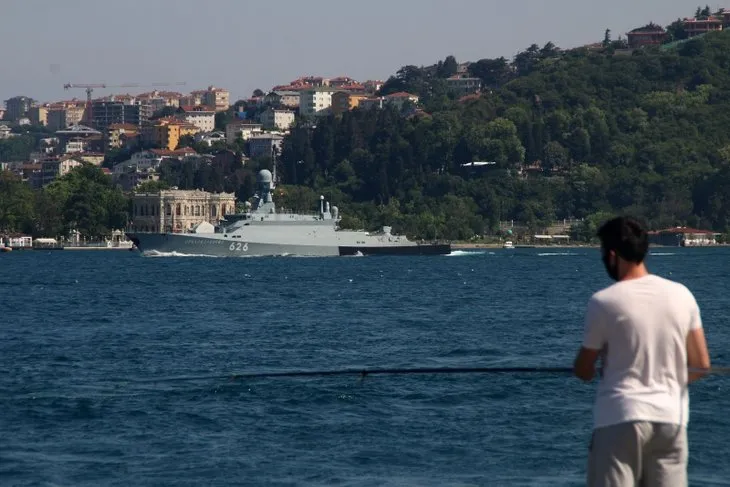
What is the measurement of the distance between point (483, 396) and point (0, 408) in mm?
6205

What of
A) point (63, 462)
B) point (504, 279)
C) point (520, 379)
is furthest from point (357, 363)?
point (504, 279)

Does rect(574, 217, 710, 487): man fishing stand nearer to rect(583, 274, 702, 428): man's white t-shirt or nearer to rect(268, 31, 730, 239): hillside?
rect(583, 274, 702, 428): man's white t-shirt

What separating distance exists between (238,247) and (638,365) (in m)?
98.3

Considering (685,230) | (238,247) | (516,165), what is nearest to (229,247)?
(238,247)

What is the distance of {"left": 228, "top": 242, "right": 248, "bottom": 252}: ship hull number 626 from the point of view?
105 meters

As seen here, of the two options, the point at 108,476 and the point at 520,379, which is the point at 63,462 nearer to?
the point at 108,476

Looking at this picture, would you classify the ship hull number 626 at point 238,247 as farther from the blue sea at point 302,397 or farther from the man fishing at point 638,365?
the man fishing at point 638,365

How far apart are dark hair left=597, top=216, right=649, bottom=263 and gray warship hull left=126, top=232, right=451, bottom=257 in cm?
9780

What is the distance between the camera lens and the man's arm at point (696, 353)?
285 inches

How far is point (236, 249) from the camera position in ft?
345

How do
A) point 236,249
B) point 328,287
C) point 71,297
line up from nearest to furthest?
point 71,297 → point 328,287 → point 236,249

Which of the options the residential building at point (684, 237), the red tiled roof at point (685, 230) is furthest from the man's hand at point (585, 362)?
the red tiled roof at point (685, 230)

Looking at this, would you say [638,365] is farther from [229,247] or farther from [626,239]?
[229,247]

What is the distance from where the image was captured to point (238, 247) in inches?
4136
